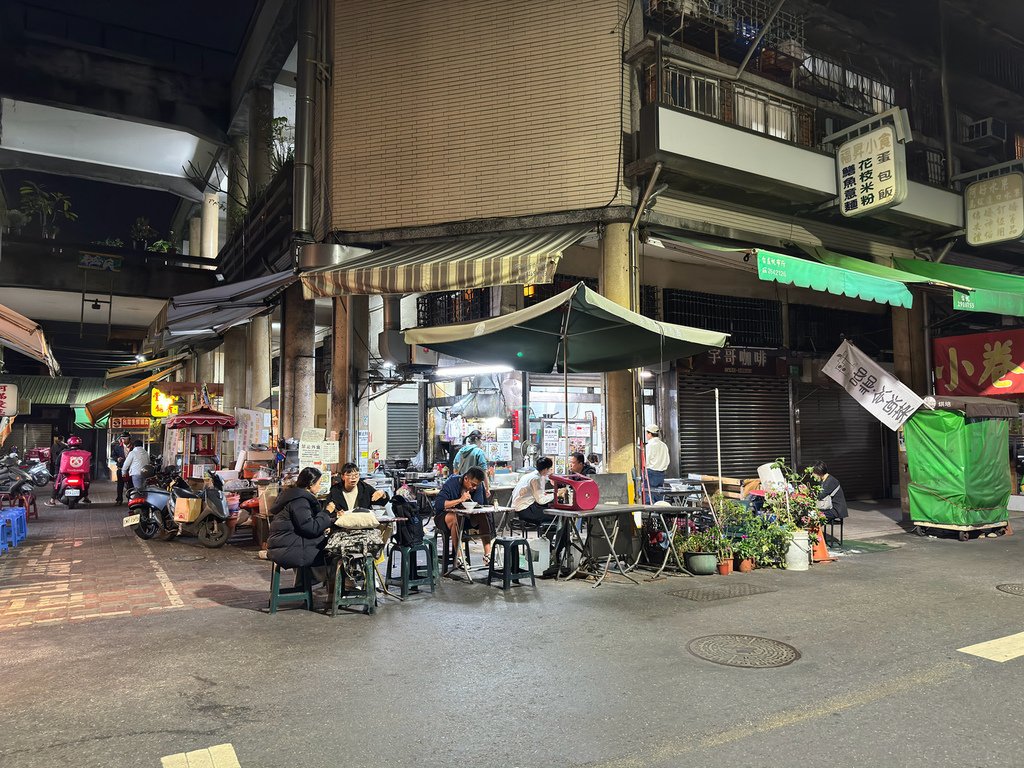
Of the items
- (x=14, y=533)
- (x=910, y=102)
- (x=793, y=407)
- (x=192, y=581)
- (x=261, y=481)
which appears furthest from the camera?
(x=793, y=407)

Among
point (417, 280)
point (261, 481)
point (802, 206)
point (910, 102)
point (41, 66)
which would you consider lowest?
point (261, 481)

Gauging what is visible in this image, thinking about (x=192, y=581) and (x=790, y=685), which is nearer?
(x=790, y=685)

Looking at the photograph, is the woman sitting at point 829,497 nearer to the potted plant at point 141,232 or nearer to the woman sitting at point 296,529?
the woman sitting at point 296,529

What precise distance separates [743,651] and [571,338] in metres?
5.20

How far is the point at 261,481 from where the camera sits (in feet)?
41.4

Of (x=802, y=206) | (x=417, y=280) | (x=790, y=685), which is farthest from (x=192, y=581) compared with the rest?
(x=802, y=206)

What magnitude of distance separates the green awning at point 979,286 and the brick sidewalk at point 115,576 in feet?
40.8

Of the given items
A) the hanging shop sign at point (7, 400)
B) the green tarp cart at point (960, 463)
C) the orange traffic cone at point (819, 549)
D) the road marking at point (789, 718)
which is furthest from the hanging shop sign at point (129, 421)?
the road marking at point (789, 718)

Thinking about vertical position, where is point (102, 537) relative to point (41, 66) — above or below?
below

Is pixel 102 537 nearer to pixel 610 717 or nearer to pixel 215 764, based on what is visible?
pixel 215 764

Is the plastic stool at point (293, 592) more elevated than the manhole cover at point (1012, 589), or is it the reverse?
the plastic stool at point (293, 592)

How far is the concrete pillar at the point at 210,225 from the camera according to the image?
23.6 m

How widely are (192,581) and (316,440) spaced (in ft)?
8.44

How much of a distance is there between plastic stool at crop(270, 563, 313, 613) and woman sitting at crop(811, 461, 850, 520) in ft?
26.1
